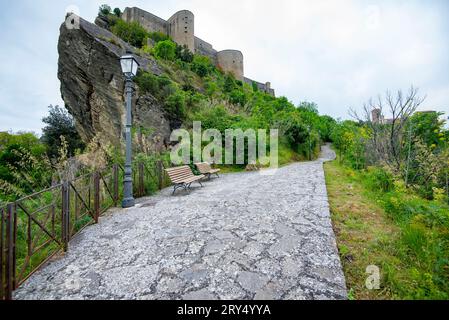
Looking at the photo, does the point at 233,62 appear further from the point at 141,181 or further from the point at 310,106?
the point at 141,181

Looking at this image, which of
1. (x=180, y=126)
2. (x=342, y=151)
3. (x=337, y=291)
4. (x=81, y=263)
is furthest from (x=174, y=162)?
(x=342, y=151)

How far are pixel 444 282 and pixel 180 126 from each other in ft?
36.9

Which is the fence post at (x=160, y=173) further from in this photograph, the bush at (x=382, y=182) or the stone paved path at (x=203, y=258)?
the bush at (x=382, y=182)

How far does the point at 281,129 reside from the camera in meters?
14.6

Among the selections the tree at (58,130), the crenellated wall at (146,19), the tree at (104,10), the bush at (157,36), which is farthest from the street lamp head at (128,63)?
the tree at (104,10)

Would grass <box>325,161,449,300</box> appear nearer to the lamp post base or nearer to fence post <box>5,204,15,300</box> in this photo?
fence post <box>5,204,15,300</box>

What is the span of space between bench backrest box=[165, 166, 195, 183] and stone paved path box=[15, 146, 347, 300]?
1.72m

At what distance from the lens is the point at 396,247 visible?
97.4 inches

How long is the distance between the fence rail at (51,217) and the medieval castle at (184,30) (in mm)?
31764

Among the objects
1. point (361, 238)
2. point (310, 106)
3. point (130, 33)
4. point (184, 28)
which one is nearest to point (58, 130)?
point (130, 33)

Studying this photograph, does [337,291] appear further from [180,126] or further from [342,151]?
[342,151]

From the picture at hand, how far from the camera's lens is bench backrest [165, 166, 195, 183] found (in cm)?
582

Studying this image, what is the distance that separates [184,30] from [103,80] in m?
26.0
